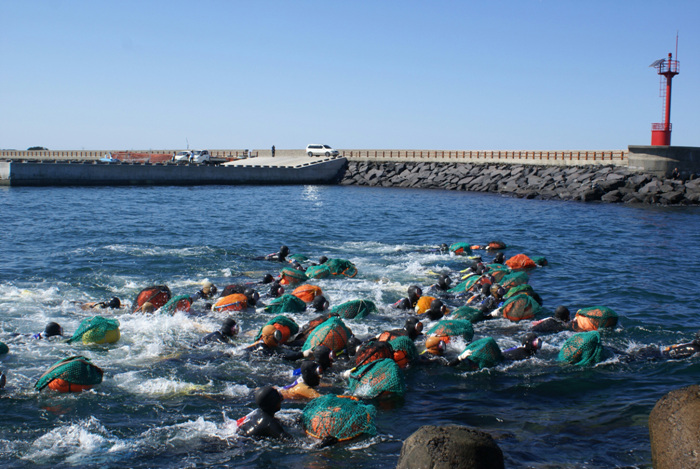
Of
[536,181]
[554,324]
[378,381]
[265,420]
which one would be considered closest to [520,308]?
[554,324]

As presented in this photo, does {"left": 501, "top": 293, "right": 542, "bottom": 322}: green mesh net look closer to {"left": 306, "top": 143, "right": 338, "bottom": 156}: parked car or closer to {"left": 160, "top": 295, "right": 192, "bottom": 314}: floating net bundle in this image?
{"left": 160, "top": 295, "right": 192, "bottom": 314}: floating net bundle

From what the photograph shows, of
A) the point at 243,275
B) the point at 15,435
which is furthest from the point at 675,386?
the point at 243,275

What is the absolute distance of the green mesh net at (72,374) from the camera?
1121cm

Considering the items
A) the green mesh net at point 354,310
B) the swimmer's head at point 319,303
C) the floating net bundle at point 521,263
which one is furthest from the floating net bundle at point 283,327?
the floating net bundle at point 521,263

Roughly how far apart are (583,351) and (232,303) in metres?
9.87

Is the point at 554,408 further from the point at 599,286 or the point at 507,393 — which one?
the point at 599,286

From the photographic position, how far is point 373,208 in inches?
1965

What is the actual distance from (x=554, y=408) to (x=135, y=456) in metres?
7.44

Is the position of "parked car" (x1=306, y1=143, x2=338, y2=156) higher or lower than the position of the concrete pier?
higher

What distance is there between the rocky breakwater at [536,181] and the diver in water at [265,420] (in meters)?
45.4

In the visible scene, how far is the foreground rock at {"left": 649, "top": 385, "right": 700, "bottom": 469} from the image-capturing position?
623cm

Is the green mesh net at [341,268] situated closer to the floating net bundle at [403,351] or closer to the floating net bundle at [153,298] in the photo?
the floating net bundle at [153,298]

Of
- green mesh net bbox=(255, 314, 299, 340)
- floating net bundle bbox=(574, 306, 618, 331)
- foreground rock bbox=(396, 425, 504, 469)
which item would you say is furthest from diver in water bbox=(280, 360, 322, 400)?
floating net bundle bbox=(574, 306, 618, 331)

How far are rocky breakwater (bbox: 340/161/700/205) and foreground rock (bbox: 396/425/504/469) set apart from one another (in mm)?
46655
